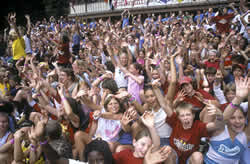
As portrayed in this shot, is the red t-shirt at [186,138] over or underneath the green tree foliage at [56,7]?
underneath

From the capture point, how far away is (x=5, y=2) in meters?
18.0

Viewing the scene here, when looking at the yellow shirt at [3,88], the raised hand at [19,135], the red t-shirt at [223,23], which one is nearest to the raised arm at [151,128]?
the raised hand at [19,135]

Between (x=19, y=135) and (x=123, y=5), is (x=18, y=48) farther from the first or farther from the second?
(x=123, y=5)

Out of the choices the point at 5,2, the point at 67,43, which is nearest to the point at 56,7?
the point at 5,2

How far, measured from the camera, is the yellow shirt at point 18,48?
7047mm

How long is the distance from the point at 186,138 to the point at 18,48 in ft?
19.3

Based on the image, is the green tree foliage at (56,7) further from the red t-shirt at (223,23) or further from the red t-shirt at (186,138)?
the red t-shirt at (186,138)

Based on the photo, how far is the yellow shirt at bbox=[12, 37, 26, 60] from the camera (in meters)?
7.05

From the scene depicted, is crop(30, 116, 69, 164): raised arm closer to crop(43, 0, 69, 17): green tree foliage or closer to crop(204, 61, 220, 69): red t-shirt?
crop(204, 61, 220, 69): red t-shirt

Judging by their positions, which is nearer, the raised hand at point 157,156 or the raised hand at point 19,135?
the raised hand at point 157,156

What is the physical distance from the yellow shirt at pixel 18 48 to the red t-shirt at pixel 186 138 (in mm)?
5638

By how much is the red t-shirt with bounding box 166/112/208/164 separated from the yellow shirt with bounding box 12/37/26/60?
18.5 feet

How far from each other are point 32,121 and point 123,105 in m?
1.33

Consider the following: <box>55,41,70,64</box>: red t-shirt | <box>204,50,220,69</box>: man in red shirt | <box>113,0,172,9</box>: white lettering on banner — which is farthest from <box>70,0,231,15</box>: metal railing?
<box>55,41,70,64</box>: red t-shirt
